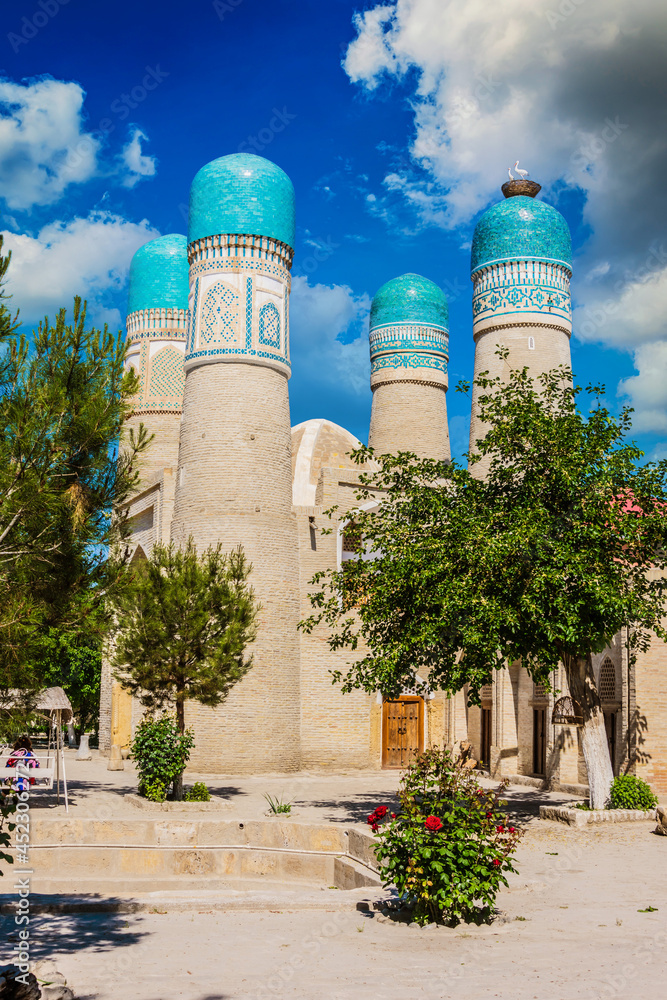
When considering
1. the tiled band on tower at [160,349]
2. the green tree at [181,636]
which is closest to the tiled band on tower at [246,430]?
the green tree at [181,636]

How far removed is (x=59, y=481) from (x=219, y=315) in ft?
45.2

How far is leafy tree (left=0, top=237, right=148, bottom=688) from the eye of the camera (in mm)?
7293

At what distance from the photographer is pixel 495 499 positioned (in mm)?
14109

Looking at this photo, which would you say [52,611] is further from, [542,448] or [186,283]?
[186,283]

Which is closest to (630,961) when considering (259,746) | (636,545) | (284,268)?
(636,545)

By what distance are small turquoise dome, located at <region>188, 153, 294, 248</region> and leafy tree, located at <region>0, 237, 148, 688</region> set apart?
12841 millimetres

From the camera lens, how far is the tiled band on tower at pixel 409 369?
27.8 m

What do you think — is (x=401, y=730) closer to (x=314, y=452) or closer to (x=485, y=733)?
(x=485, y=733)

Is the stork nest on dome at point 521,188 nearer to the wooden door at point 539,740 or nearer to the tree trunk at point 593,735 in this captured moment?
the wooden door at point 539,740

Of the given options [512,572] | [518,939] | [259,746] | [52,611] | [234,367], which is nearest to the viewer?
[518,939]

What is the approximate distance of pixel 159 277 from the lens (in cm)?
2962

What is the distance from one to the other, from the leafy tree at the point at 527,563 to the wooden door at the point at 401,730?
29.7 feet

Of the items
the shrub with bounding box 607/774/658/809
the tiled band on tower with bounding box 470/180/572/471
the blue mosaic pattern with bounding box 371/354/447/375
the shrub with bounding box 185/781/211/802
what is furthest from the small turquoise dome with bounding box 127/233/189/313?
the shrub with bounding box 607/774/658/809

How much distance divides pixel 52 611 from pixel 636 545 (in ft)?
25.8
